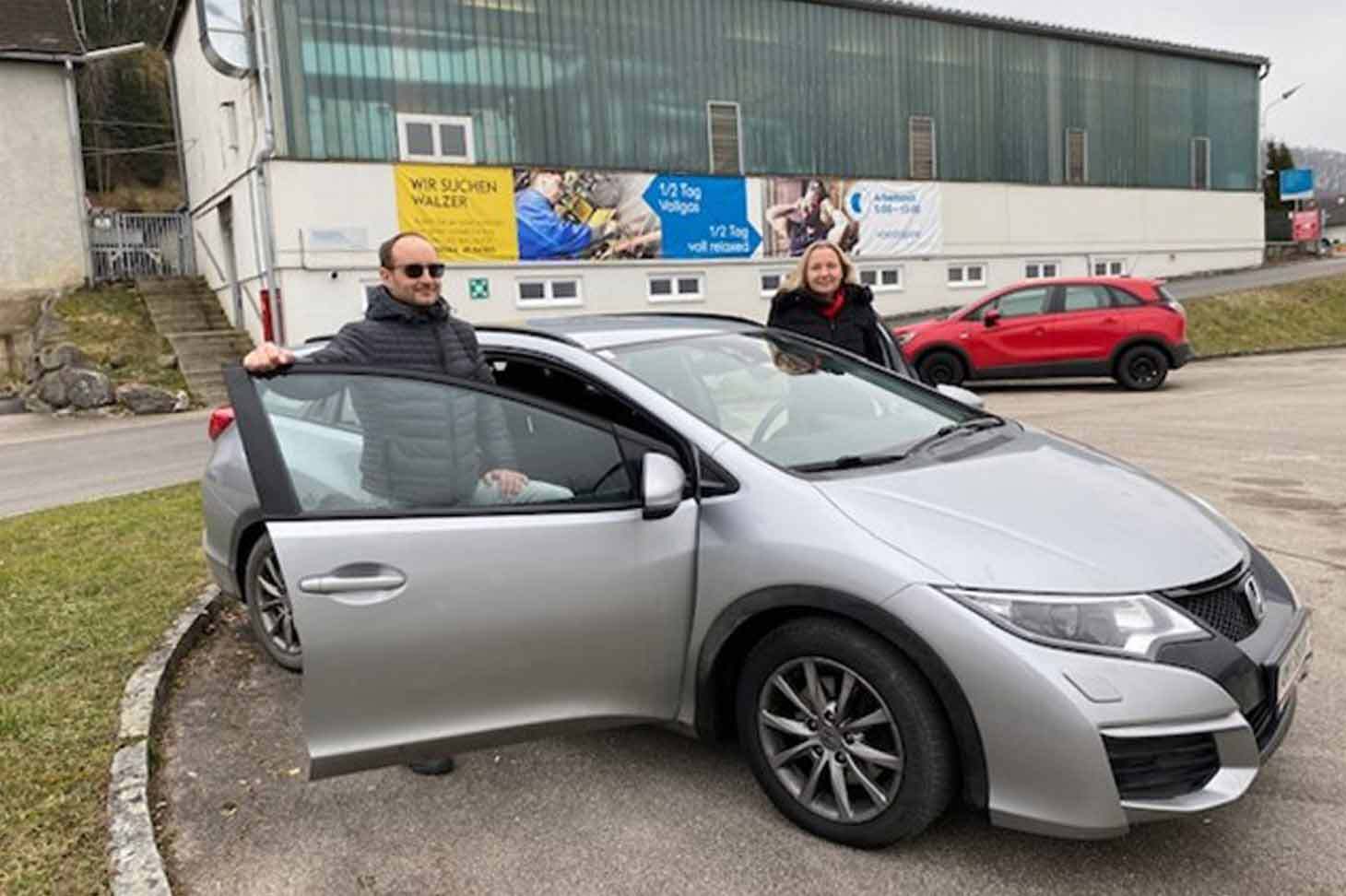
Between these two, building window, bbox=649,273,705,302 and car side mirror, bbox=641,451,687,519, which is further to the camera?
building window, bbox=649,273,705,302

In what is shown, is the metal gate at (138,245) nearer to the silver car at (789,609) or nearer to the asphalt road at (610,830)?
the asphalt road at (610,830)

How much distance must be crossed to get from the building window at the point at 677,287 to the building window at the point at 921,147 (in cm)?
699

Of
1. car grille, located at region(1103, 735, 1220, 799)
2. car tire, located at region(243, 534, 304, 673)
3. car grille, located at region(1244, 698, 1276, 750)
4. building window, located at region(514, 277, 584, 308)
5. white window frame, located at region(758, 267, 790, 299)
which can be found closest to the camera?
car grille, located at region(1103, 735, 1220, 799)

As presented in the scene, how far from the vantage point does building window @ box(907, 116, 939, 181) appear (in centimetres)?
2592

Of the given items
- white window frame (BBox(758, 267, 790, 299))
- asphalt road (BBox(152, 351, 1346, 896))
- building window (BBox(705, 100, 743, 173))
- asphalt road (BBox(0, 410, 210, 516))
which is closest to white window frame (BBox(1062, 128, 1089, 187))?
white window frame (BBox(758, 267, 790, 299))

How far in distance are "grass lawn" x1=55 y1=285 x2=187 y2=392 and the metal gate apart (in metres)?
1.07

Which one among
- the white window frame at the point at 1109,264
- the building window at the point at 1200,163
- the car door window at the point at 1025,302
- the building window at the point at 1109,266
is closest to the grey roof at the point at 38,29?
the car door window at the point at 1025,302

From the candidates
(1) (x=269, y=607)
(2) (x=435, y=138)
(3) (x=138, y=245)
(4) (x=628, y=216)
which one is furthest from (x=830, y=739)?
(3) (x=138, y=245)

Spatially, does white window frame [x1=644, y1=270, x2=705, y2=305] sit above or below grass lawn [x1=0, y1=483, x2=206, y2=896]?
above

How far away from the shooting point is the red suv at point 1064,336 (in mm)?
13719

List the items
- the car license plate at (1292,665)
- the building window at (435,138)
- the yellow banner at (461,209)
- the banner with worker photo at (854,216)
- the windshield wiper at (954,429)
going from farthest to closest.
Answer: the banner with worker photo at (854,216)
the yellow banner at (461,209)
the building window at (435,138)
the windshield wiper at (954,429)
the car license plate at (1292,665)

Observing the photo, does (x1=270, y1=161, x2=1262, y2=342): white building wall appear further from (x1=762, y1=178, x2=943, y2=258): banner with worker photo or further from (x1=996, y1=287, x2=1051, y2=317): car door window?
(x1=996, y1=287, x2=1051, y2=317): car door window

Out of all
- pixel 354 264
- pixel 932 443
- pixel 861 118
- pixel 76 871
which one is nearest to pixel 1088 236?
pixel 861 118

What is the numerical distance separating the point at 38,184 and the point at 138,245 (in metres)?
2.79
